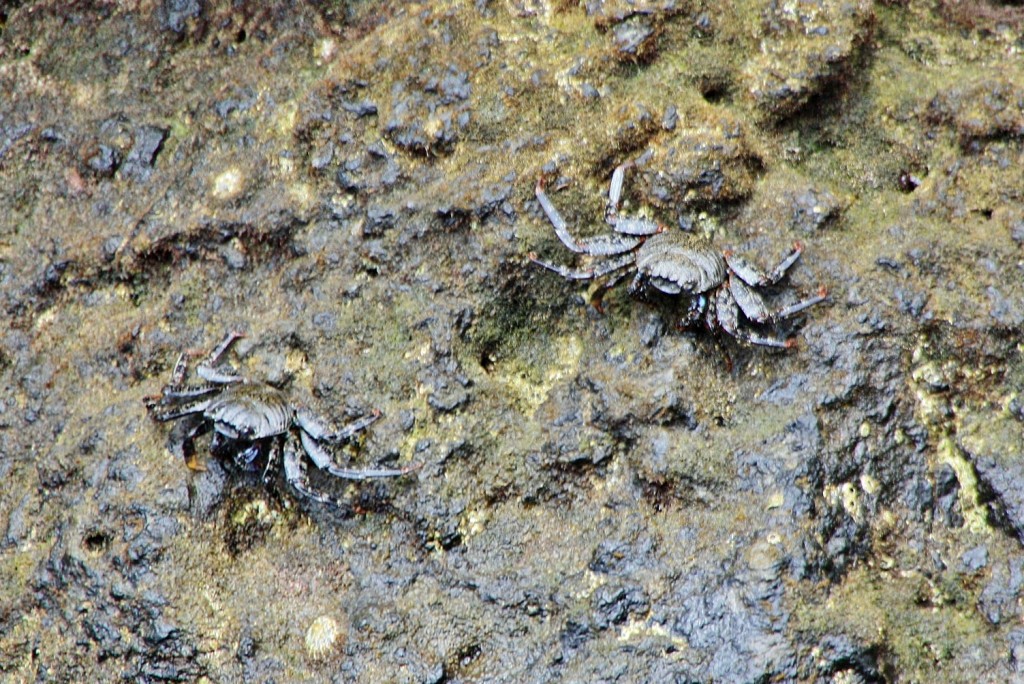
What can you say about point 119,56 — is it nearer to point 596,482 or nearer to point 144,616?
point 144,616

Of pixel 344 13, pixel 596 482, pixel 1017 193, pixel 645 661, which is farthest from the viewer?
pixel 344 13

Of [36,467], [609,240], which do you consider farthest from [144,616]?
[609,240]

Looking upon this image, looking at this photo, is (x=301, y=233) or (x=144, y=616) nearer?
(x=144, y=616)

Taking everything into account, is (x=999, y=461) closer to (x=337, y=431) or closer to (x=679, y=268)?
(x=679, y=268)

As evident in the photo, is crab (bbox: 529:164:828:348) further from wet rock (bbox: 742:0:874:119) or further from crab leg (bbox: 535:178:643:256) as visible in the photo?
wet rock (bbox: 742:0:874:119)

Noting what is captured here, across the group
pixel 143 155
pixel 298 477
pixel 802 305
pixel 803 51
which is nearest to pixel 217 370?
pixel 298 477

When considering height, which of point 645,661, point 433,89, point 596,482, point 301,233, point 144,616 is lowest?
point 645,661
